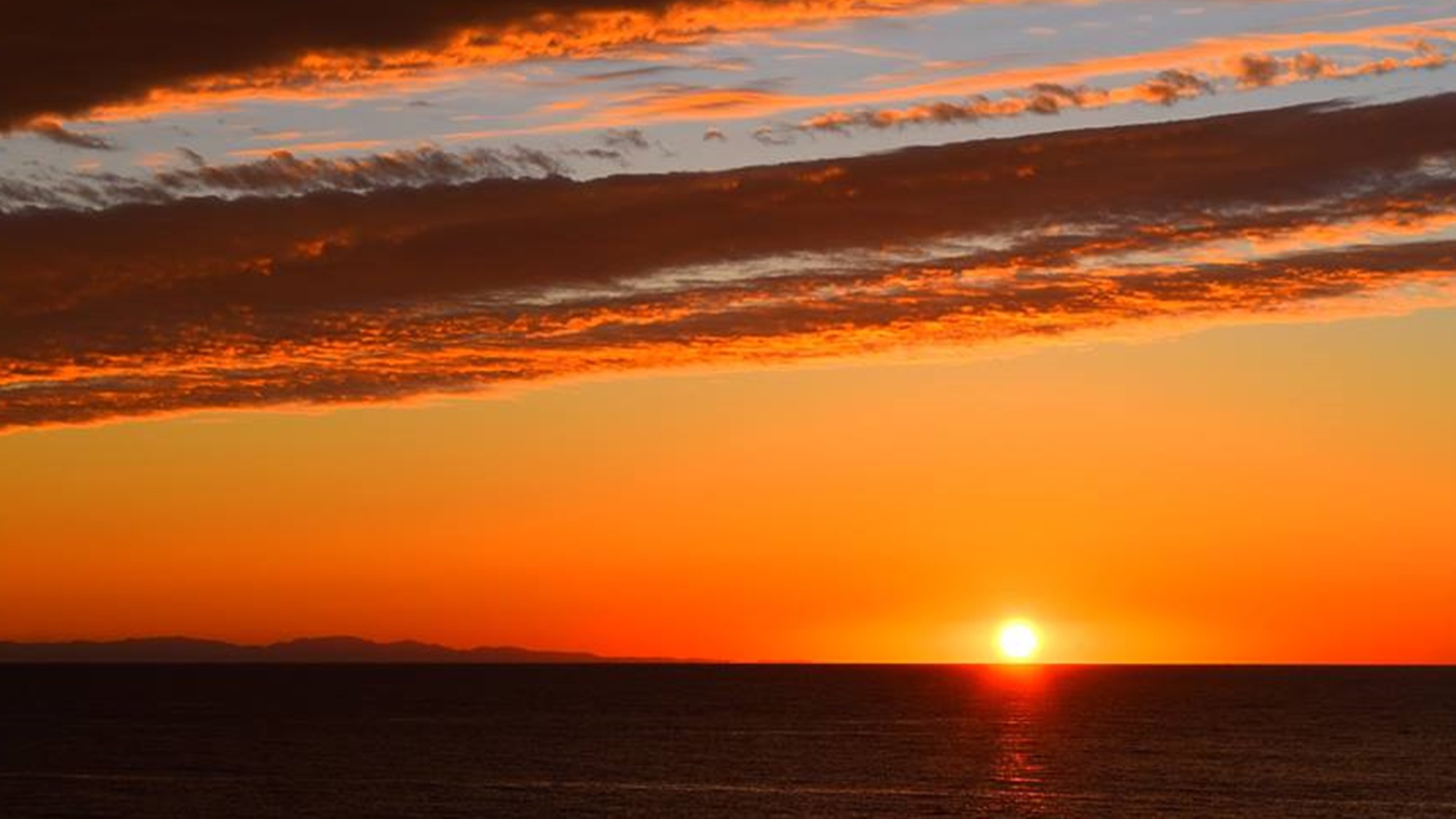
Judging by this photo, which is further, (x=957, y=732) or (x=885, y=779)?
(x=957, y=732)

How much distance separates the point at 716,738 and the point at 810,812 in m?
63.7

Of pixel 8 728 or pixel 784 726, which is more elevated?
pixel 784 726

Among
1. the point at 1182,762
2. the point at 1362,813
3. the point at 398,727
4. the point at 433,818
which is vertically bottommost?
the point at 433,818

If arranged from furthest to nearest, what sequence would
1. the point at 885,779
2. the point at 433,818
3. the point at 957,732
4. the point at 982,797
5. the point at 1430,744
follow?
the point at 957,732
the point at 1430,744
the point at 885,779
the point at 982,797
the point at 433,818

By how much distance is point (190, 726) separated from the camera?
180875mm

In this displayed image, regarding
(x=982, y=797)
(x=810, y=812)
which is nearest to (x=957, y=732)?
(x=982, y=797)

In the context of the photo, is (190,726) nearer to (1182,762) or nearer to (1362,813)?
(1182,762)

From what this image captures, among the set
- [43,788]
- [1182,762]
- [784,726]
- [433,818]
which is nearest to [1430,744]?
[1182,762]

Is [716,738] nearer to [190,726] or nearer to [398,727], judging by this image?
[398,727]

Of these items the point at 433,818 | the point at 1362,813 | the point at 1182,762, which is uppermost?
the point at 1182,762

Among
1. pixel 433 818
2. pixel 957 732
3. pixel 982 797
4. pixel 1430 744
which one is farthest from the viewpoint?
pixel 957 732

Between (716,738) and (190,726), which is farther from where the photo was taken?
(190,726)

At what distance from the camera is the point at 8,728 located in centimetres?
17875

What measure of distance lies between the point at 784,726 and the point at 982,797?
245 ft
